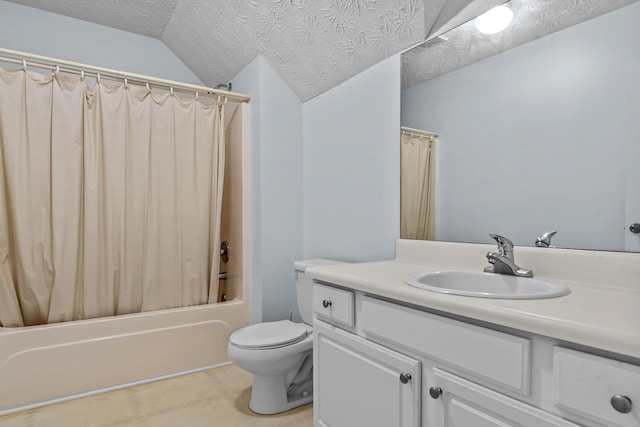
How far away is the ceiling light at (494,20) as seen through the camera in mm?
1396

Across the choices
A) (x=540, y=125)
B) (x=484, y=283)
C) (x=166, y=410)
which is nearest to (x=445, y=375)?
(x=484, y=283)

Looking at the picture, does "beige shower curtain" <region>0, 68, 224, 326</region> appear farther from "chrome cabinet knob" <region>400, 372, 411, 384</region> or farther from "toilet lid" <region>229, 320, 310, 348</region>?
"chrome cabinet knob" <region>400, 372, 411, 384</region>

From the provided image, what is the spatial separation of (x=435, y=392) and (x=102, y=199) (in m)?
2.07

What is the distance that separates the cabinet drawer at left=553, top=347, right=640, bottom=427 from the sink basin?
0.26 m

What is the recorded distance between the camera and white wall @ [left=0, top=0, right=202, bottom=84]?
2.50 meters

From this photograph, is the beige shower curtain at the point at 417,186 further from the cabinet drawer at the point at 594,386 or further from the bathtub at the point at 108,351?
the bathtub at the point at 108,351

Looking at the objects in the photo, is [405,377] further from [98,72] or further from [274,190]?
[98,72]

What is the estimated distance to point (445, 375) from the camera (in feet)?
3.13

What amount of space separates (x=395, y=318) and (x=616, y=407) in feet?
1.81

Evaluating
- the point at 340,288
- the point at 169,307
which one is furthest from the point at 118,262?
the point at 340,288

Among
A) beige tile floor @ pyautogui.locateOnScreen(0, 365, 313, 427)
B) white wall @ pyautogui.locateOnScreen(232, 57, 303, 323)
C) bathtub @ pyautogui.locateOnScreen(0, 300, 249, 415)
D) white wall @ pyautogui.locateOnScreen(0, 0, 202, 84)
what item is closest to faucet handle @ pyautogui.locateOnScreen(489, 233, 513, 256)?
beige tile floor @ pyautogui.locateOnScreen(0, 365, 313, 427)

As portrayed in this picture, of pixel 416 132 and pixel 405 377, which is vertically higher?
pixel 416 132

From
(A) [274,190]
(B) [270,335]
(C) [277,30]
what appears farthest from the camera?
(A) [274,190]

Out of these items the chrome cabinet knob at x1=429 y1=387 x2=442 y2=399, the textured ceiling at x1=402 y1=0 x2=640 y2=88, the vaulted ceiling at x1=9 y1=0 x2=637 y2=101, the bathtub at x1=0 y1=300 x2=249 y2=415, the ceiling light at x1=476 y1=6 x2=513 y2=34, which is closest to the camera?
the chrome cabinet knob at x1=429 y1=387 x2=442 y2=399
